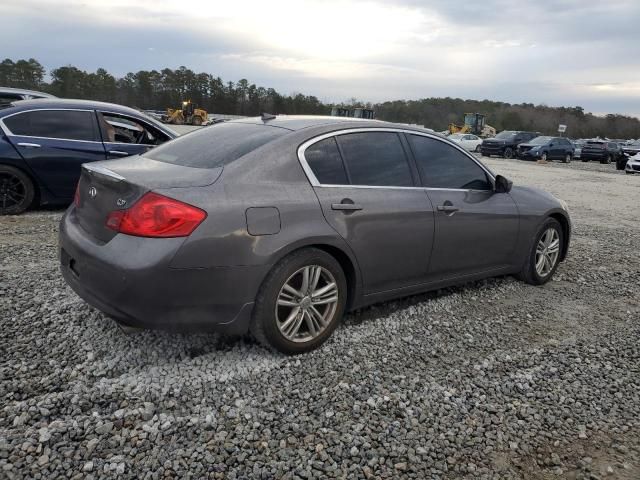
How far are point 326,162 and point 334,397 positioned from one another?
152 cm

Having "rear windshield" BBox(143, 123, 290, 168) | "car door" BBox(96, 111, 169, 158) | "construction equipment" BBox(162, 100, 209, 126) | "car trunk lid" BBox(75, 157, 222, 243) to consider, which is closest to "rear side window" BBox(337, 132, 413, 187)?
"rear windshield" BBox(143, 123, 290, 168)

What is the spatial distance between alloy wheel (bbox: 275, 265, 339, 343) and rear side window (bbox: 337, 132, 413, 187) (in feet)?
2.37

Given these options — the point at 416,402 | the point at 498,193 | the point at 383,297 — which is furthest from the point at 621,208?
the point at 416,402

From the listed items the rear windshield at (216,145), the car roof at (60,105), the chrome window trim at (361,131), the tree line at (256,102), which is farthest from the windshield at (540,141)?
the tree line at (256,102)

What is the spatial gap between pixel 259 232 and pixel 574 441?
2019 millimetres

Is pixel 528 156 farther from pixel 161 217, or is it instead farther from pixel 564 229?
pixel 161 217

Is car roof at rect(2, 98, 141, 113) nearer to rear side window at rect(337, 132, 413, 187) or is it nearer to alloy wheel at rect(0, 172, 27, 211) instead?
alloy wheel at rect(0, 172, 27, 211)

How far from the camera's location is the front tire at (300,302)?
3.15 metres

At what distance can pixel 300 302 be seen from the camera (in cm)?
332

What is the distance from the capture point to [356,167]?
3.67 metres

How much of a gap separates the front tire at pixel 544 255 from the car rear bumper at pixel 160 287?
3.10 m

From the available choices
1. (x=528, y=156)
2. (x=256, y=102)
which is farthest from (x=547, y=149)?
(x=256, y=102)

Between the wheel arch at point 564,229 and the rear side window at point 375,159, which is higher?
the rear side window at point 375,159

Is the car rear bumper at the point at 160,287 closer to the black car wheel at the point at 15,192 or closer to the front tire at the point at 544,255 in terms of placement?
the front tire at the point at 544,255
